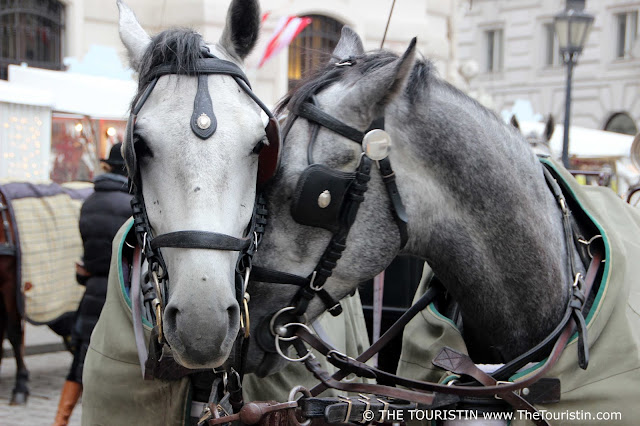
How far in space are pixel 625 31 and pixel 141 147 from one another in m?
24.5

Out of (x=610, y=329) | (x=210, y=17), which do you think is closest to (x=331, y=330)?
(x=610, y=329)

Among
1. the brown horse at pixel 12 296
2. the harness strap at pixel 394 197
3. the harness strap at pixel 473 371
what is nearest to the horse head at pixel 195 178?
the harness strap at pixel 394 197

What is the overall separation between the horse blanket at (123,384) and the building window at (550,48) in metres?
24.8

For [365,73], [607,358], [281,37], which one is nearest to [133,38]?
[365,73]

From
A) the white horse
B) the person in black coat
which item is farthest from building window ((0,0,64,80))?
the white horse

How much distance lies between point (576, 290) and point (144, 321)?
131 centimetres

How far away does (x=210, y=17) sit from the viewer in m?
12.1

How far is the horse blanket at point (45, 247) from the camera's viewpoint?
6785 mm

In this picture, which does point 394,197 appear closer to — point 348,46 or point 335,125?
point 335,125

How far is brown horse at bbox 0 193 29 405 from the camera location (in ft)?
21.9

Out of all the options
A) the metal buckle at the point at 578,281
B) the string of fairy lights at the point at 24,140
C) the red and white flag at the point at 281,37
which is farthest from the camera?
the red and white flag at the point at 281,37

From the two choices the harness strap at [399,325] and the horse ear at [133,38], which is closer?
the horse ear at [133,38]

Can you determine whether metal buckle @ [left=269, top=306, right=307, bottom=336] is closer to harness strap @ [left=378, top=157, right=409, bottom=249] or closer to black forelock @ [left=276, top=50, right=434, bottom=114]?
harness strap @ [left=378, top=157, right=409, bottom=249]

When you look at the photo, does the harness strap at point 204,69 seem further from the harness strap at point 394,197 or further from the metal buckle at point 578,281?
the metal buckle at point 578,281
